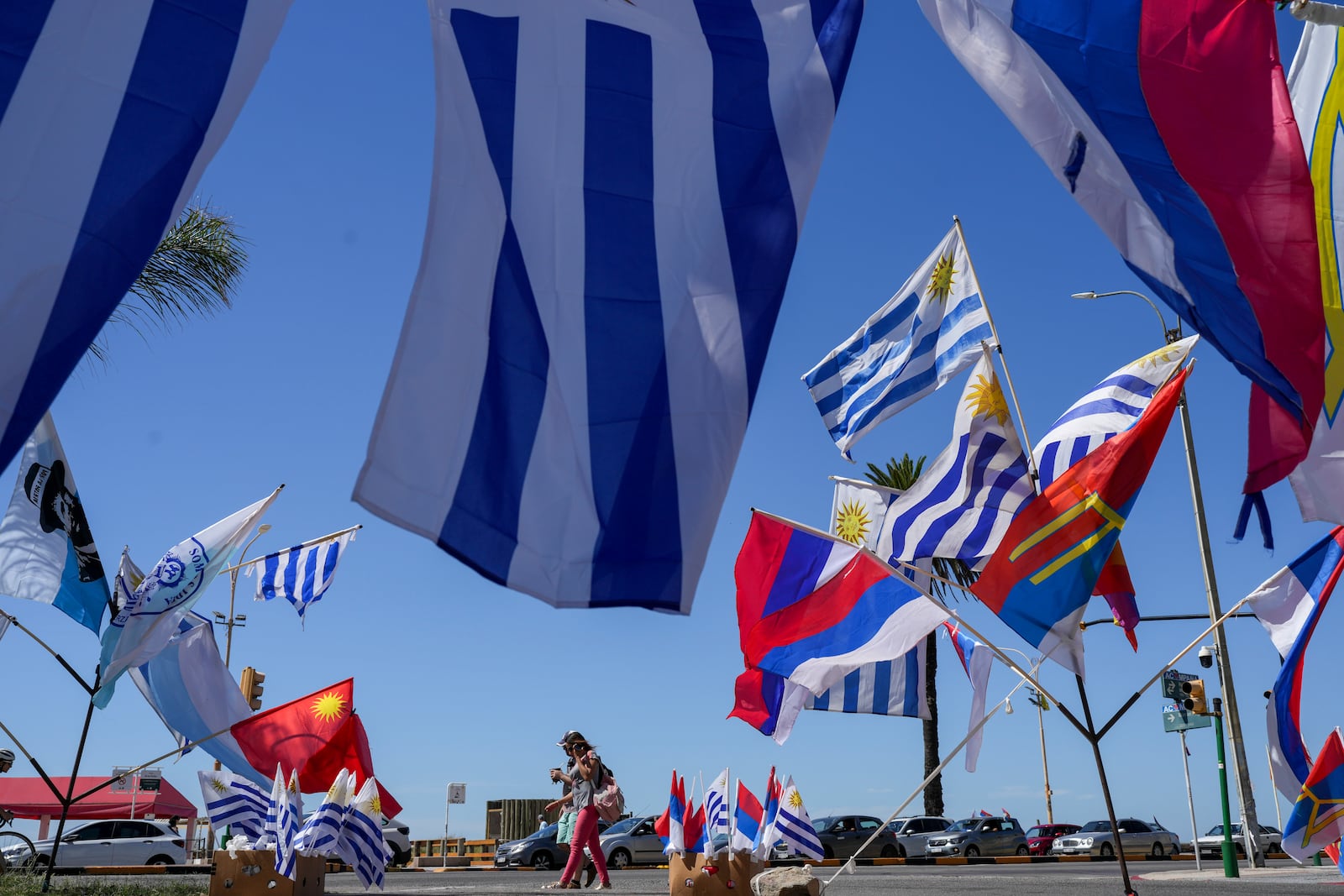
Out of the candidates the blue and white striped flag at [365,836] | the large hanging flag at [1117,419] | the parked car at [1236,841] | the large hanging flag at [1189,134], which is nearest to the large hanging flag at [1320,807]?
the large hanging flag at [1117,419]

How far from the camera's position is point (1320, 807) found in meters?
10.7

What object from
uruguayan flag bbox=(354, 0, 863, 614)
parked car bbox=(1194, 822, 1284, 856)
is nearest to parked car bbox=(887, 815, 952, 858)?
parked car bbox=(1194, 822, 1284, 856)

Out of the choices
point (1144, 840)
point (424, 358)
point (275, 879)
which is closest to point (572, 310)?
point (424, 358)

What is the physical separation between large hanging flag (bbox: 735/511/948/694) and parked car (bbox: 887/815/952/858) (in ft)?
83.4

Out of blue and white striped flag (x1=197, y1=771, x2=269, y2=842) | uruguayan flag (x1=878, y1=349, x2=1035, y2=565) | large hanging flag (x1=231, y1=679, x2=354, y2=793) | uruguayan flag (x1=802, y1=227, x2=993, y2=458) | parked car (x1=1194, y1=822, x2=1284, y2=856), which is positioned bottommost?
parked car (x1=1194, y1=822, x2=1284, y2=856)

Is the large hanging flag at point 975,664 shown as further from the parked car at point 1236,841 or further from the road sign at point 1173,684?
the parked car at point 1236,841

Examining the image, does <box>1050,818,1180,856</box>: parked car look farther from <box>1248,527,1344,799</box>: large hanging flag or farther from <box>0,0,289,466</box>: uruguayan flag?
<box>0,0,289,466</box>: uruguayan flag

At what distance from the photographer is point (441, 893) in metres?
12.4

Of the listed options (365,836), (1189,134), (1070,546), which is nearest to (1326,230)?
(1189,134)

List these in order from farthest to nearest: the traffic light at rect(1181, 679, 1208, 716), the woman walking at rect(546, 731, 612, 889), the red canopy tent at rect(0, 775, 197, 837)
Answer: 1. the red canopy tent at rect(0, 775, 197, 837)
2. the traffic light at rect(1181, 679, 1208, 716)
3. the woman walking at rect(546, 731, 612, 889)

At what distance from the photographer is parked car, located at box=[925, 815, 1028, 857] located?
34812mm

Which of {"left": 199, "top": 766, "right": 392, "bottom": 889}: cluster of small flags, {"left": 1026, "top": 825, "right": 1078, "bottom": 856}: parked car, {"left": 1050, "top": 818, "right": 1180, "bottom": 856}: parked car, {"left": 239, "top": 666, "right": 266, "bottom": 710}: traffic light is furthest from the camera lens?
{"left": 1026, "top": 825, "right": 1078, "bottom": 856}: parked car

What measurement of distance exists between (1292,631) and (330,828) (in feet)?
27.1

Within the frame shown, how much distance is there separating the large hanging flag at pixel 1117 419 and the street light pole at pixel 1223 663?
1061 centimetres
